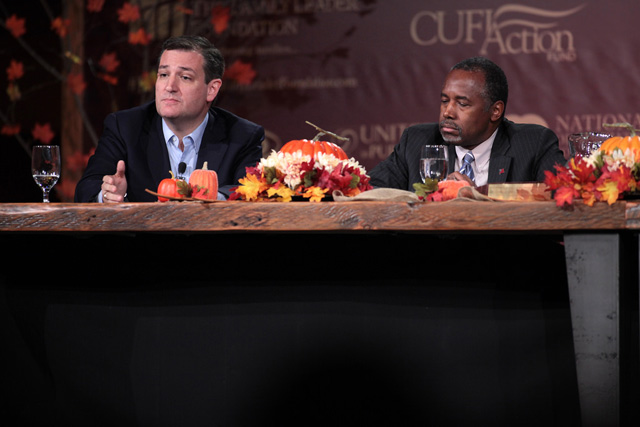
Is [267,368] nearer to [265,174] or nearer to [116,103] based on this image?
[265,174]

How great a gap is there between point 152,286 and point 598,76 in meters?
3.31

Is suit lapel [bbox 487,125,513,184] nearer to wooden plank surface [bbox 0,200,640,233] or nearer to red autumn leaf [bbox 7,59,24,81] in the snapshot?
wooden plank surface [bbox 0,200,640,233]

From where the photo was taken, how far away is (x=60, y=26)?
5090 millimetres

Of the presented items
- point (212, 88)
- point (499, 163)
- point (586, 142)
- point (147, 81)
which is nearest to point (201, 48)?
point (212, 88)

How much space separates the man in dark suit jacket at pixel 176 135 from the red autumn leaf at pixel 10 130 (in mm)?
2477

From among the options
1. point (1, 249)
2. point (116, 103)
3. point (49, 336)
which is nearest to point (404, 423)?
point (49, 336)

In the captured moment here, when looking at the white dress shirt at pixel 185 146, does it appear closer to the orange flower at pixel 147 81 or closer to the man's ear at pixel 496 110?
the man's ear at pixel 496 110

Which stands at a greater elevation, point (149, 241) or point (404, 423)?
point (149, 241)

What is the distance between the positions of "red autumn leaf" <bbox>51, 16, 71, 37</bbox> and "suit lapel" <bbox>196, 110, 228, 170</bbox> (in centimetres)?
247

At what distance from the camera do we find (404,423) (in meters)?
1.79

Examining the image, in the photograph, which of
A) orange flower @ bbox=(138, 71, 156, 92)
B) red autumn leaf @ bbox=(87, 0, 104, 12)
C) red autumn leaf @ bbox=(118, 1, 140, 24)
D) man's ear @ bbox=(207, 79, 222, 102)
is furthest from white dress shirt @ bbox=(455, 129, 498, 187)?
red autumn leaf @ bbox=(87, 0, 104, 12)

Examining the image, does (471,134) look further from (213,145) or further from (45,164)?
(45,164)

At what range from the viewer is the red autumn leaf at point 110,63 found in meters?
5.02

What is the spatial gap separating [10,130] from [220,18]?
1.73 meters
